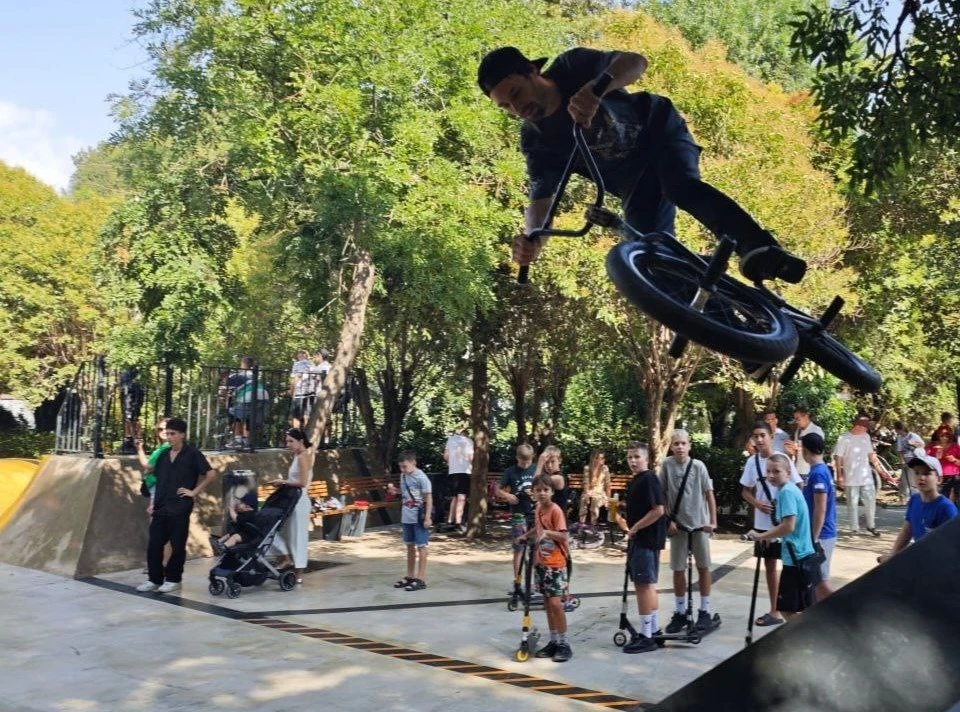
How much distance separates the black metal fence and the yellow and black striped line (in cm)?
479

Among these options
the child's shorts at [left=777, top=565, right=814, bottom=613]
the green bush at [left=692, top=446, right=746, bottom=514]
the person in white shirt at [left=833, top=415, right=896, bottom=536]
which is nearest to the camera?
the child's shorts at [left=777, top=565, right=814, bottom=613]

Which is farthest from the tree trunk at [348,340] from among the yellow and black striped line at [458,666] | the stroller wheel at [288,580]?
the yellow and black striped line at [458,666]

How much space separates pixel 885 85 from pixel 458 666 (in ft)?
20.2

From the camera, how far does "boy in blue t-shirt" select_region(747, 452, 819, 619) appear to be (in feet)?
24.8

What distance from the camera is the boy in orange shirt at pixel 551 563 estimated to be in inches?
322

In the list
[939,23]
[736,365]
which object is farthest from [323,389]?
[939,23]

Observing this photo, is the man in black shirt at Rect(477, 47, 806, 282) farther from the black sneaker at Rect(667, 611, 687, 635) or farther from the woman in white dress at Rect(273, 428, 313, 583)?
the woman in white dress at Rect(273, 428, 313, 583)

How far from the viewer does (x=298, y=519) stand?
11.6 metres

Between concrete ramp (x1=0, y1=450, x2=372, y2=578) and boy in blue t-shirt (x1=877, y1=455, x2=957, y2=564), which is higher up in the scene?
boy in blue t-shirt (x1=877, y1=455, x2=957, y2=564)

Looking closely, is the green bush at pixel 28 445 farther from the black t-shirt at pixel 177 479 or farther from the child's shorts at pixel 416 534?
the child's shorts at pixel 416 534

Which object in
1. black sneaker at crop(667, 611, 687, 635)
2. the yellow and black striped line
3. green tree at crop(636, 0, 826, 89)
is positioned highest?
green tree at crop(636, 0, 826, 89)

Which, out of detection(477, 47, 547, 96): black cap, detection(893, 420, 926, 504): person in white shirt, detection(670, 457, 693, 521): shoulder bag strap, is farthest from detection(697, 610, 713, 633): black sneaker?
detection(477, 47, 547, 96): black cap

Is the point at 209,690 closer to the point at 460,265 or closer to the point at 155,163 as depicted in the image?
the point at 460,265

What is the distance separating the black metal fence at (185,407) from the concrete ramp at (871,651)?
10.0m
